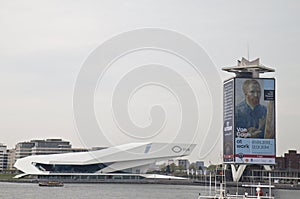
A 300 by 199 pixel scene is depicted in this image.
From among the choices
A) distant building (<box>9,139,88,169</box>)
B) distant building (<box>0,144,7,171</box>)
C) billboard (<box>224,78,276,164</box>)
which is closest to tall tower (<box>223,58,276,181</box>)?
billboard (<box>224,78,276,164</box>)

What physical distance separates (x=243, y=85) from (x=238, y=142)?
749 cm

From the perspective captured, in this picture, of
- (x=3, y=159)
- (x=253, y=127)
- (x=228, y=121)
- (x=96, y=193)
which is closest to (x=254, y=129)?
(x=253, y=127)

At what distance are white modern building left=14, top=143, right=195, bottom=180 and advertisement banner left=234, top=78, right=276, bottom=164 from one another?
1775 centimetres

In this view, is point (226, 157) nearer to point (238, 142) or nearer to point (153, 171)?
point (238, 142)

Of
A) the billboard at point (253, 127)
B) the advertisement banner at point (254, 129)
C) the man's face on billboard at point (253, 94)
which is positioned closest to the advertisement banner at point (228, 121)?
the billboard at point (253, 127)

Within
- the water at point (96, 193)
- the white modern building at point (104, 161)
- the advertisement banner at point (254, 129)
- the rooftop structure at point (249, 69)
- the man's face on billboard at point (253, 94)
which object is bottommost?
the water at point (96, 193)

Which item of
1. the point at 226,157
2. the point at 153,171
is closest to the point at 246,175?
the point at 226,157

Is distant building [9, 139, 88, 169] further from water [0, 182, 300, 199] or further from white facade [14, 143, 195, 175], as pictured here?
water [0, 182, 300, 199]

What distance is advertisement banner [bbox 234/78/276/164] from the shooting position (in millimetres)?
74688

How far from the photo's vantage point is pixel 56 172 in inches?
3497

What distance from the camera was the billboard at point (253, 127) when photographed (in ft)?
245

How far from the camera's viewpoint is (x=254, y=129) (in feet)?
245

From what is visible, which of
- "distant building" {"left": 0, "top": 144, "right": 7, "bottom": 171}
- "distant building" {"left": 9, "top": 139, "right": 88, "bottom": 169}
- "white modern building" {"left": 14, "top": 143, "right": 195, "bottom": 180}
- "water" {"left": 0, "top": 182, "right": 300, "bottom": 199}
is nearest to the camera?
"water" {"left": 0, "top": 182, "right": 300, "bottom": 199}

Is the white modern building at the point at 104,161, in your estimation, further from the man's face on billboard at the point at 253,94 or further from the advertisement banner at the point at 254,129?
the man's face on billboard at the point at 253,94
